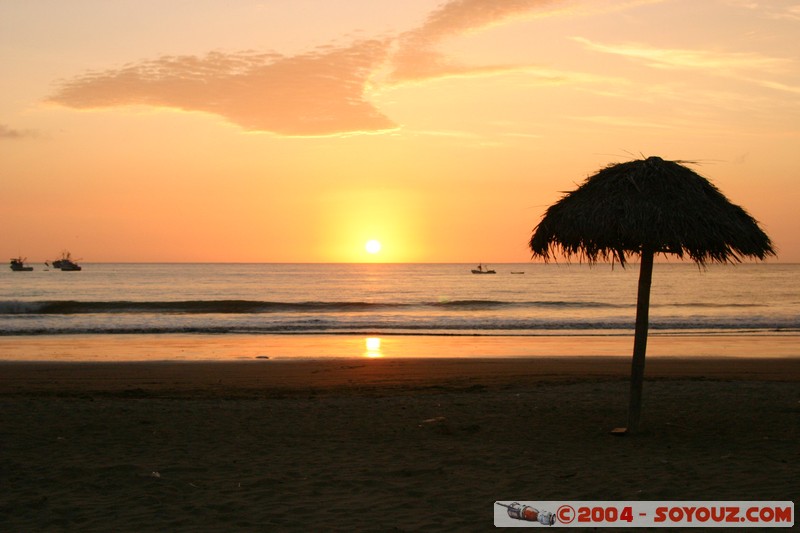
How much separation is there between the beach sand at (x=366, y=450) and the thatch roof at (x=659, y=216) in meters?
2.42

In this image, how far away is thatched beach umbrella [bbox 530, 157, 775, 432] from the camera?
856 centimetres

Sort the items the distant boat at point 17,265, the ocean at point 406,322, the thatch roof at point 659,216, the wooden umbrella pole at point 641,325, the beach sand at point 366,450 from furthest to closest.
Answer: the distant boat at point 17,265 < the ocean at point 406,322 < the wooden umbrella pole at point 641,325 < the thatch roof at point 659,216 < the beach sand at point 366,450

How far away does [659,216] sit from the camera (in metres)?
8.51

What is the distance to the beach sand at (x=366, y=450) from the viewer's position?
663 centimetres

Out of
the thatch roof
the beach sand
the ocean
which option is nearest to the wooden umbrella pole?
the thatch roof

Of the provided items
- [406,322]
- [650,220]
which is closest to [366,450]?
[650,220]

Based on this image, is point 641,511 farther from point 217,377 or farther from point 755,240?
point 217,377

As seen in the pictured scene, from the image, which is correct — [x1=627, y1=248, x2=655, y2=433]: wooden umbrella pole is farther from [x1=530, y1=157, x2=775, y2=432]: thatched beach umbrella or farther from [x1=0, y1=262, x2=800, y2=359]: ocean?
[x1=0, y1=262, x2=800, y2=359]: ocean

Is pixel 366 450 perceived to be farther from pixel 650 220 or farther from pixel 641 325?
pixel 650 220

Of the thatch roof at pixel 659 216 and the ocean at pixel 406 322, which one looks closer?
the thatch roof at pixel 659 216

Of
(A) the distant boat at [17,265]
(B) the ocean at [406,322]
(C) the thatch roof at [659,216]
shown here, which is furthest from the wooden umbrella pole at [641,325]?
(A) the distant boat at [17,265]

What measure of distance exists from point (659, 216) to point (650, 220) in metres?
0.11

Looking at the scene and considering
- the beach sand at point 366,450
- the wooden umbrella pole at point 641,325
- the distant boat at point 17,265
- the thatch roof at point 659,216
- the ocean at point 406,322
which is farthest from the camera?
the distant boat at point 17,265

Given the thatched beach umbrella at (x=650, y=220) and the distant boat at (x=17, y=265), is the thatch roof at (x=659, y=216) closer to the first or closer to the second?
the thatched beach umbrella at (x=650, y=220)
